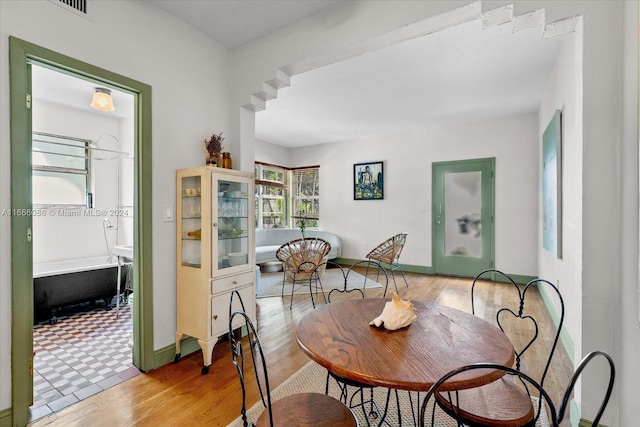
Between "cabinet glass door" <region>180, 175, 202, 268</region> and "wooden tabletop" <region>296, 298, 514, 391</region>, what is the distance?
1384 millimetres

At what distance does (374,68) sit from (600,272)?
2739 mm

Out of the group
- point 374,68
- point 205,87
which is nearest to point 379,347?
point 205,87

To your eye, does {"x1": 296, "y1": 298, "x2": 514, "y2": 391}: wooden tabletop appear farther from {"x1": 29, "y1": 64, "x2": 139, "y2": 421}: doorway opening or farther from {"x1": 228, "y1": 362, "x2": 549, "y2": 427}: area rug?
{"x1": 29, "y1": 64, "x2": 139, "y2": 421}: doorway opening

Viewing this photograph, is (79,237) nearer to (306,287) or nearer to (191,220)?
(191,220)

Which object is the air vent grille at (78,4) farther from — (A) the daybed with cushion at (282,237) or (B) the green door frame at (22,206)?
(A) the daybed with cushion at (282,237)

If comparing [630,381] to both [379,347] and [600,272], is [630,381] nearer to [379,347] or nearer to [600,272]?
[600,272]

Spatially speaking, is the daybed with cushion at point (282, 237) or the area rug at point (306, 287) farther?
the daybed with cushion at point (282, 237)

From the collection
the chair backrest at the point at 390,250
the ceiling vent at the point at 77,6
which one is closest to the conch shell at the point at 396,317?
the ceiling vent at the point at 77,6

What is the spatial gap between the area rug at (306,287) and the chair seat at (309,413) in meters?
2.98

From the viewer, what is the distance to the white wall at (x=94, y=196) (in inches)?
162

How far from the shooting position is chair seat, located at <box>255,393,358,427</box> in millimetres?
1149

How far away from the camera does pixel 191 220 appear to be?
2582mm

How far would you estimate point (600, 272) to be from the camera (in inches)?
61.6

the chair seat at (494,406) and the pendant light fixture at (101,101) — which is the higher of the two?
the pendant light fixture at (101,101)
